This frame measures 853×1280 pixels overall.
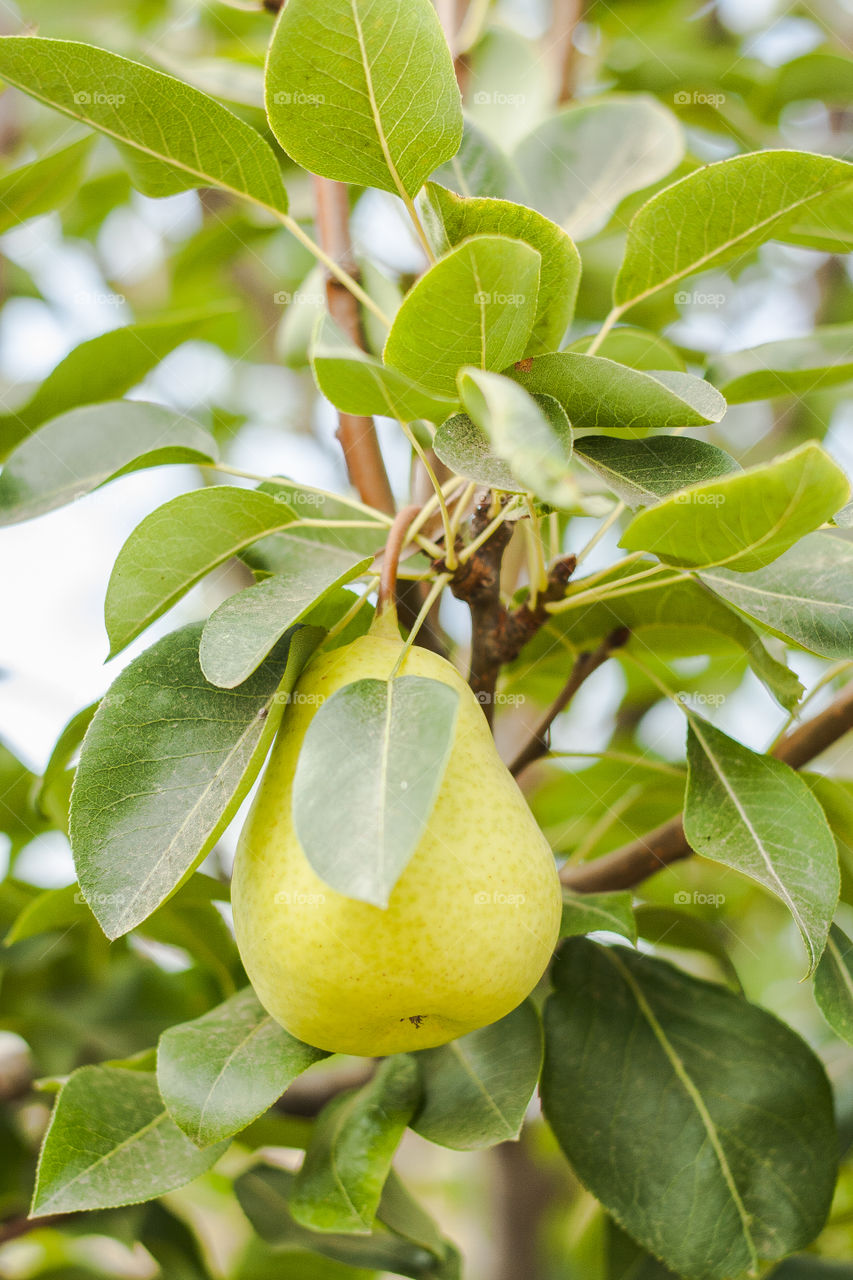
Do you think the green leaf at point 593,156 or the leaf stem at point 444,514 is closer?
the leaf stem at point 444,514

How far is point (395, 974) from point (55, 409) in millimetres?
595

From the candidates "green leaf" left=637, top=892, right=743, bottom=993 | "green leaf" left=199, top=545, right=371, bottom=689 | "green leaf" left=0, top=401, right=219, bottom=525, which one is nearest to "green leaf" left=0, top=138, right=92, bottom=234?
"green leaf" left=0, top=401, right=219, bottom=525

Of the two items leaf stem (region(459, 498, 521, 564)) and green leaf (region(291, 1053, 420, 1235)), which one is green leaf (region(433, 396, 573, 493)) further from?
green leaf (region(291, 1053, 420, 1235))

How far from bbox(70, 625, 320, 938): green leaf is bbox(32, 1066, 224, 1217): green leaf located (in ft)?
0.61

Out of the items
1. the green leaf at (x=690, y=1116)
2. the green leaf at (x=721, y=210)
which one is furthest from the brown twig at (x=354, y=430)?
the green leaf at (x=690, y=1116)

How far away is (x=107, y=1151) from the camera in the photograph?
0.56 metres

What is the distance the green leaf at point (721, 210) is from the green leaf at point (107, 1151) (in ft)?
1.81

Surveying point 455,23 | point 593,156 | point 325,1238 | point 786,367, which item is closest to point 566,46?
point 455,23

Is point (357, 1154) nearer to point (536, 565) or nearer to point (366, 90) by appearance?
point (536, 565)

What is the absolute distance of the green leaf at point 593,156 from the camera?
0.80m

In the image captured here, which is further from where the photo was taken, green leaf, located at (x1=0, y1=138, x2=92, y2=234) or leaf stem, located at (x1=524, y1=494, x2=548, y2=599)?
green leaf, located at (x1=0, y1=138, x2=92, y2=234)

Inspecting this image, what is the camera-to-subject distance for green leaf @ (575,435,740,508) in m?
0.46

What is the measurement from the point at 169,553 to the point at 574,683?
35cm

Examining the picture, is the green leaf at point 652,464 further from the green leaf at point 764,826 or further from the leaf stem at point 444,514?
the green leaf at point 764,826
